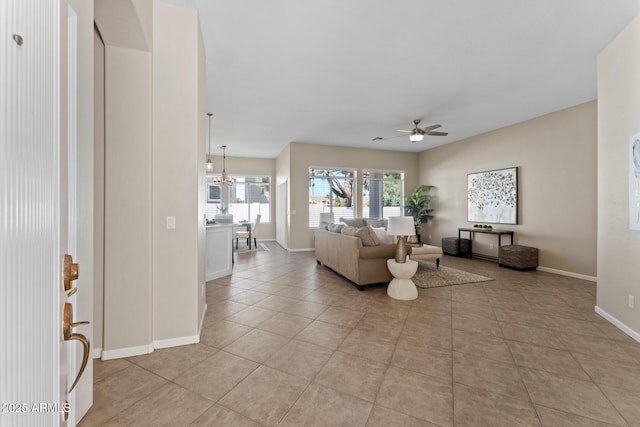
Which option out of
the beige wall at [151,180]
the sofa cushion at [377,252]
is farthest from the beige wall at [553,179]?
the beige wall at [151,180]

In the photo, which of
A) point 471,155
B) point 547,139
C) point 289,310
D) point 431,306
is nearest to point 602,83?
point 547,139

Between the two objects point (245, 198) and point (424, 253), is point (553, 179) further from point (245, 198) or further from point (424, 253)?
point (245, 198)

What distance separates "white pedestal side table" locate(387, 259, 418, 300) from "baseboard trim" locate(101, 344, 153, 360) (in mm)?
2860

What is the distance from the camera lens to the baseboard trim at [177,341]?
93.6 inches

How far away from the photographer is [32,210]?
0.57 m

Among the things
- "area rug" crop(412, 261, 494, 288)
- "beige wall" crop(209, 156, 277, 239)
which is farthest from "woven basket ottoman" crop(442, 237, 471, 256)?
"beige wall" crop(209, 156, 277, 239)

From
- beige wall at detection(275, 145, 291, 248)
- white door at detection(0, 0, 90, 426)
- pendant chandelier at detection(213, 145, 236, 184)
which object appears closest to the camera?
white door at detection(0, 0, 90, 426)

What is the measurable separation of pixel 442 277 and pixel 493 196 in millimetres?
2808

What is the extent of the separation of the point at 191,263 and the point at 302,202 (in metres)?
5.25

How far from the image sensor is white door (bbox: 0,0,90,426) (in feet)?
1.62

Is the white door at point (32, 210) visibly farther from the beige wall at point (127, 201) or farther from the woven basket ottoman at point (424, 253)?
the woven basket ottoman at point (424, 253)

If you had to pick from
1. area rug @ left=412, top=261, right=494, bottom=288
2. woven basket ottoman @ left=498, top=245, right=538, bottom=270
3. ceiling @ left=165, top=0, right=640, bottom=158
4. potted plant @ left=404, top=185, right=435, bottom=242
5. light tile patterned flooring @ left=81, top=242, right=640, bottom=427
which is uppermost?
ceiling @ left=165, top=0, right=640, bottom=158

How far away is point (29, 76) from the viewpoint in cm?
56

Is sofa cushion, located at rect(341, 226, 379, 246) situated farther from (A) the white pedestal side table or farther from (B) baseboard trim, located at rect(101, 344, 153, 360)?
(B) baseboard trim, located at rect(101, 344, 153, 360)
